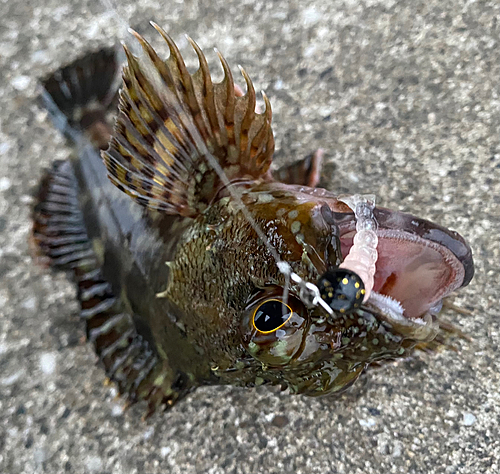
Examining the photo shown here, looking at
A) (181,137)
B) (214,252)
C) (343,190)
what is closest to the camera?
(214,252)

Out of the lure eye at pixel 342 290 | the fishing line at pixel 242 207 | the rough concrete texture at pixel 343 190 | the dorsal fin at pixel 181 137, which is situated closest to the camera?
the lure eye at pixel 342 290

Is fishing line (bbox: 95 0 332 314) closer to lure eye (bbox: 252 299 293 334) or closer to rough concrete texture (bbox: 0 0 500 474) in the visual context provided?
lure eye (bbox: 252 299 293 334)

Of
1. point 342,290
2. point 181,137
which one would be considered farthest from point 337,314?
point 181,137

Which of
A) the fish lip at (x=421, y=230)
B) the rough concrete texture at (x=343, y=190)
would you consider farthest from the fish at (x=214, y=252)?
the rough concrete texture at (x=343, y=190)

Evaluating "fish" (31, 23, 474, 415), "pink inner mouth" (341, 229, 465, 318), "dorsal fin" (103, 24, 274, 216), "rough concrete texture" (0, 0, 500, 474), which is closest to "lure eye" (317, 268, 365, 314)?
"fish" (31, 23, 474, 415)

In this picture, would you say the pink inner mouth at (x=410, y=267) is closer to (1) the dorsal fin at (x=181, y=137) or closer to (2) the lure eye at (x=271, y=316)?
(2) the lure eye at (x=271, y=316)

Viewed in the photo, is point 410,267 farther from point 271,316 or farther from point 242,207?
point 242,207

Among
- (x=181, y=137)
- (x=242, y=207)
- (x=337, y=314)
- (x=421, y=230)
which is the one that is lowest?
(x=337, y=314)
